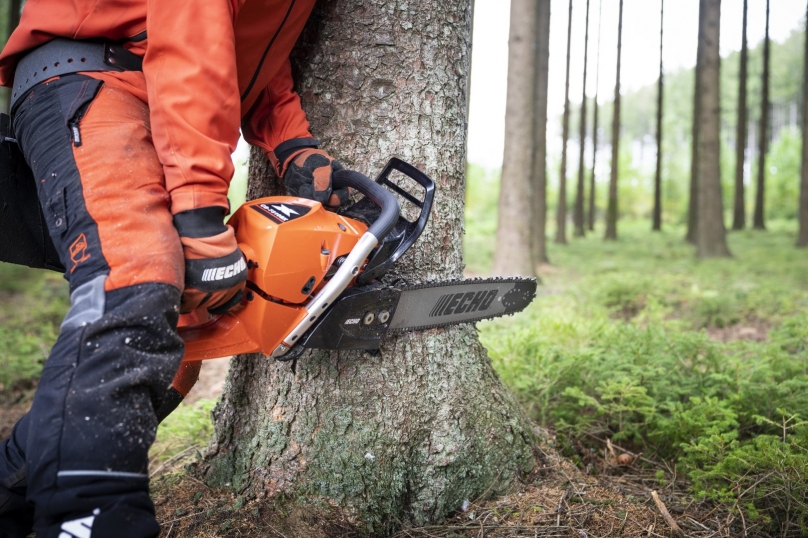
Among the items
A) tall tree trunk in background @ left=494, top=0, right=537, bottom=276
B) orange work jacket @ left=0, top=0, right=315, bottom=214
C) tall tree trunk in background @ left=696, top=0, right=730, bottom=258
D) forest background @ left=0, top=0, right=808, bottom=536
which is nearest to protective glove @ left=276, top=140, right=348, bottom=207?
orange work jacket @ left=0, top=0, right=315, bottom=214

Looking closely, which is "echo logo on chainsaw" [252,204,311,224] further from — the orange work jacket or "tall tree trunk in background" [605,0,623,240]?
"tall tree trunk in background" [605,0,623,240]

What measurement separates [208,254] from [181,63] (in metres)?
0.48

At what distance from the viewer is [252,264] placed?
5.05 ft

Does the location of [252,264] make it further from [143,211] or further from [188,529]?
[188,529]

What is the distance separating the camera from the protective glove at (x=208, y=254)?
1398mm

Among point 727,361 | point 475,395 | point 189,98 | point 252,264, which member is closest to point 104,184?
point 189,98

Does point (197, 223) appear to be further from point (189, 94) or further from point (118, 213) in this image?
point (189, 94)

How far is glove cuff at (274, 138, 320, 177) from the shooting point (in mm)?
1877

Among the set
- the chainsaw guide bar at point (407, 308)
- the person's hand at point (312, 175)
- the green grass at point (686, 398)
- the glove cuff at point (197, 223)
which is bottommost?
the green grass at point (686, 398)

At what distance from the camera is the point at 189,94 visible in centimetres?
138

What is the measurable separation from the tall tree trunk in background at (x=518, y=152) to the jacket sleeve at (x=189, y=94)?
7418mm

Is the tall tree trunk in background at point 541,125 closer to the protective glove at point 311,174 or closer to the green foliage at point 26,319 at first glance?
the green foliage at point 26,319

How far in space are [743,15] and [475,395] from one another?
57.6 feet

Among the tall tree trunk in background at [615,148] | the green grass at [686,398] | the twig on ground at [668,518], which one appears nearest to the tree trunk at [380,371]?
the twig on ground at [668,518]
